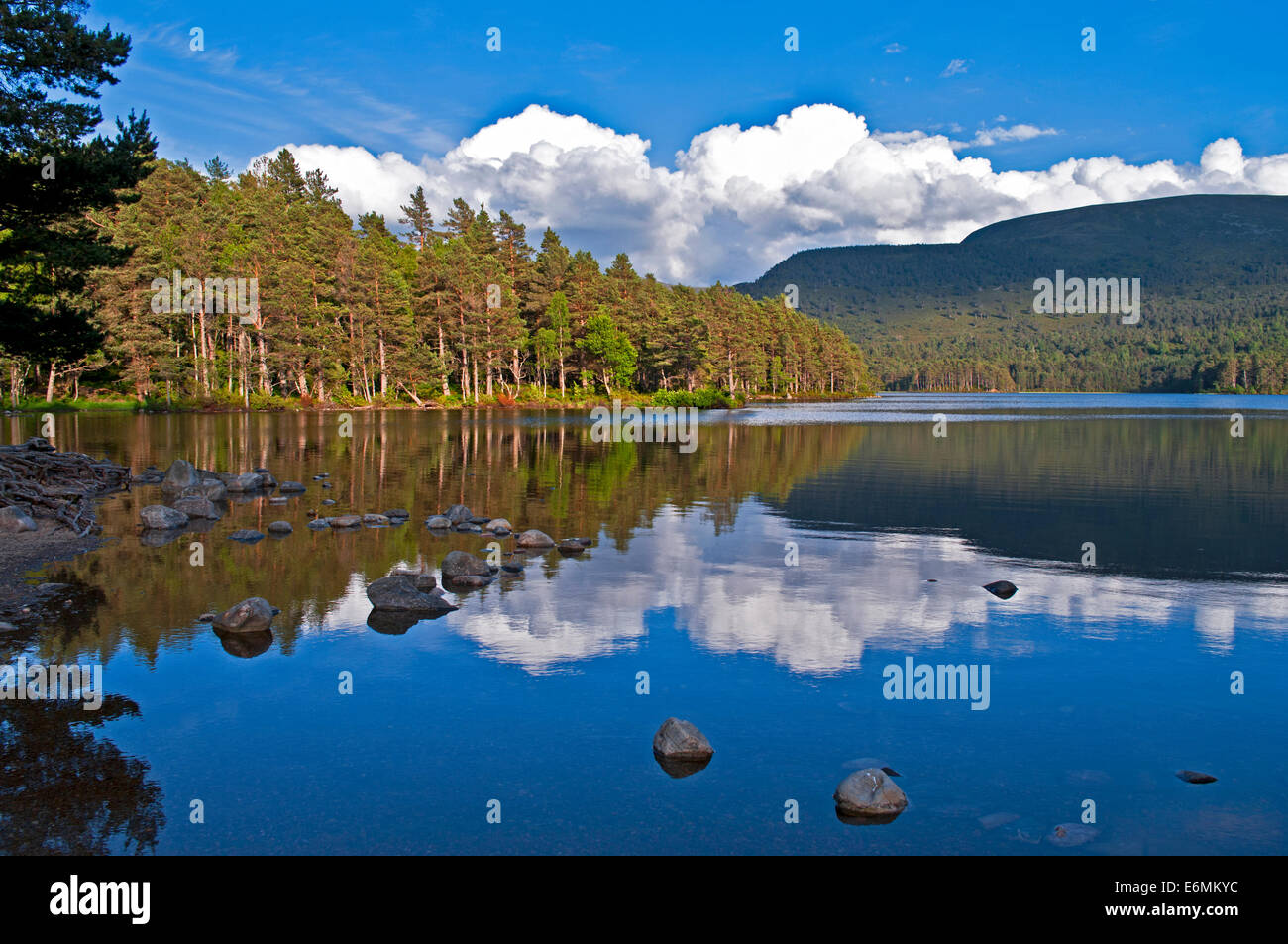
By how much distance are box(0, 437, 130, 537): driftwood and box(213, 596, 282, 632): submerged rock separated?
1014cm

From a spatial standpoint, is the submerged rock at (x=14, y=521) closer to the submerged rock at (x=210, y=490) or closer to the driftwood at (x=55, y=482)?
the driftwood at (x=55, y=482)

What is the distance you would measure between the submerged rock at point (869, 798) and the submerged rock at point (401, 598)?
8516 mm

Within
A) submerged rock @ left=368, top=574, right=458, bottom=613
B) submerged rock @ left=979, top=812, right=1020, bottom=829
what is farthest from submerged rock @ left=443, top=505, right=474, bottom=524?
submerged rock @ left=979, top=812, right=1020, bottom=829

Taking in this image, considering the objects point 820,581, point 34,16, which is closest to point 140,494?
point 34,16

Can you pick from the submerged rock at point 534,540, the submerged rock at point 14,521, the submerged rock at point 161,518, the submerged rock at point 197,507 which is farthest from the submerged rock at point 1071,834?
the submerged rock at point 14,521

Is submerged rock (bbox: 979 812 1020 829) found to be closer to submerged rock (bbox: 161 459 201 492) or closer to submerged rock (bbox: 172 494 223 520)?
submerged rock (bbox: 172 494 223 520)

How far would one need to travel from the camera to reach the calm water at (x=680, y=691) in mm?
7406

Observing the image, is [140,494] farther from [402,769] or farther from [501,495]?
[402,769]

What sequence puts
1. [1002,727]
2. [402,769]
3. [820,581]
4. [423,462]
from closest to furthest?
[402,769], [1002,727], [820,581], [423,462]

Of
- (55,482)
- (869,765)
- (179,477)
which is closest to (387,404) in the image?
(179,477)

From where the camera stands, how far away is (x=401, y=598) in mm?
14570

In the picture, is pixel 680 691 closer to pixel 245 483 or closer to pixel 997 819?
pixel 997 819
